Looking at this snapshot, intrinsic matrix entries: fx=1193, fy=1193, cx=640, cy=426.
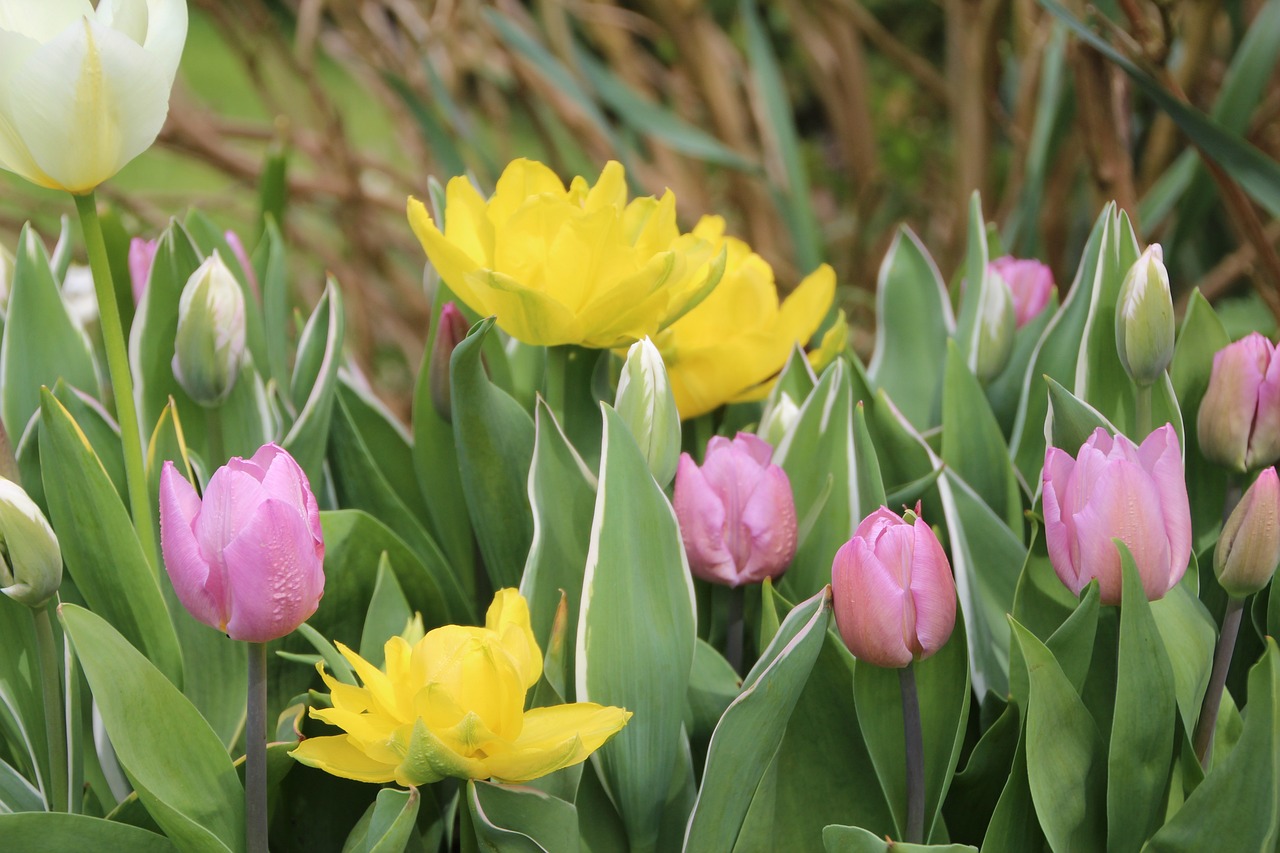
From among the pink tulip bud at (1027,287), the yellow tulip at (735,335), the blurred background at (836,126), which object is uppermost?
the yellow tulip at (735,335)

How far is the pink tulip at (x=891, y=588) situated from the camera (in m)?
0.45

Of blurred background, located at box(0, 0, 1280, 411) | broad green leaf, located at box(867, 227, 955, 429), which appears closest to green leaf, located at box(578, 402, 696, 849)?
broad green leaf, located at box(867, 227, 955, 429)

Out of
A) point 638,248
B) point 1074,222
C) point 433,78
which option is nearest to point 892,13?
point 1074,222

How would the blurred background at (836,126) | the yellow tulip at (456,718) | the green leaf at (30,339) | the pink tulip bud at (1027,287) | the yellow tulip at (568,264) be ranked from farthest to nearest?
the blurred background at (836,126), the pink tulip bud at (1027,287), the green leaf at (30,339), the yellow tulip at (568,264), the yellow tulip at (456,718)

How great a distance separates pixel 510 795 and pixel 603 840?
9 centimetres

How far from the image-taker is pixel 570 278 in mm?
537

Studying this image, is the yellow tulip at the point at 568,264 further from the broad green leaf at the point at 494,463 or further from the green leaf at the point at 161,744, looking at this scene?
the green leaf at the point at 161,744

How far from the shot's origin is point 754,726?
47cm

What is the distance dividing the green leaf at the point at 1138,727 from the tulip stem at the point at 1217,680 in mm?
15

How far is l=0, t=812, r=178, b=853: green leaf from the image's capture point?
0.45m

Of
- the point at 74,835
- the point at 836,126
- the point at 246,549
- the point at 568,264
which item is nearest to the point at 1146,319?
the point at 568,264

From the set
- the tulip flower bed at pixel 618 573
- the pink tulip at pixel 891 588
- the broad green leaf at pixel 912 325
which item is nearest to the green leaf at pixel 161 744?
the tulip flower bed at pixel 618 573

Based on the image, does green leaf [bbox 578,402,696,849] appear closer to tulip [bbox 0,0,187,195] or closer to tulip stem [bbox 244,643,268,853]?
tulip stem [bbox 244,643,268,853]

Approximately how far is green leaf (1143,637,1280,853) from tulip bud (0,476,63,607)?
46 cm
